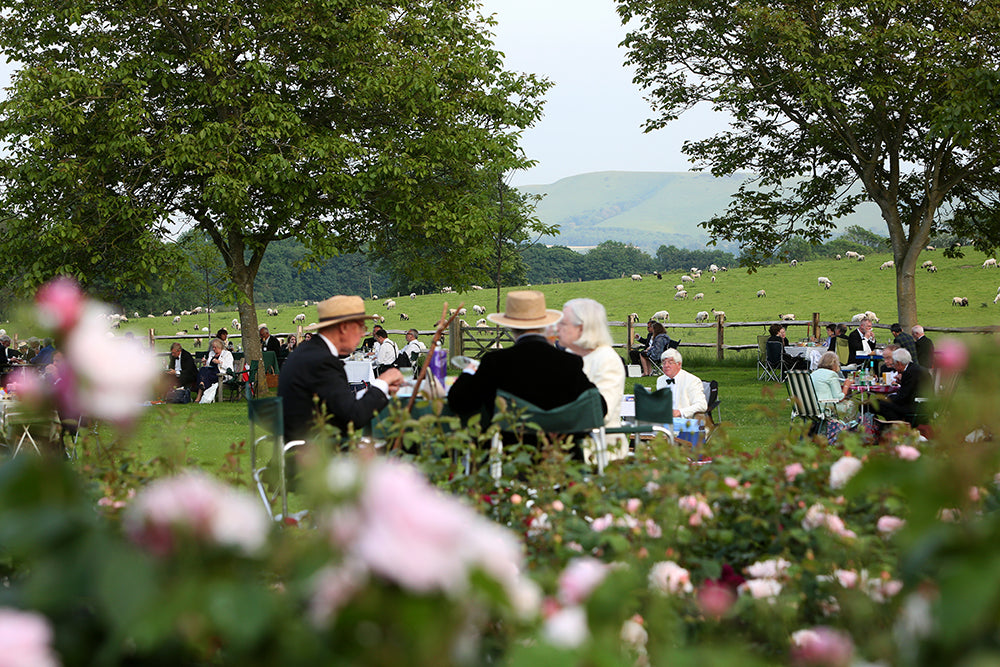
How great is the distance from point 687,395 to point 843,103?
12.0 metres

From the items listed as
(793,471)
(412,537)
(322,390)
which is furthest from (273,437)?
(412,537)

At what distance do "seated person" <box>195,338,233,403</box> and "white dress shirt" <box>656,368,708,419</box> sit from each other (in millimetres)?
11292

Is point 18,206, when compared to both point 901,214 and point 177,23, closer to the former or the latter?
point 177,23

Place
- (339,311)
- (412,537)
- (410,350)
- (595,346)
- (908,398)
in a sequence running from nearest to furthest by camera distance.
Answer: (412,537) < (339,311) < (595,346) < (908,398) < (410,350)

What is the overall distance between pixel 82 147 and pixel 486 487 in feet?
48.0

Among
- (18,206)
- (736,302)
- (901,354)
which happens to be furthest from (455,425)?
(736,302)

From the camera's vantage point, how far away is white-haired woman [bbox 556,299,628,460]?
18.4 feet

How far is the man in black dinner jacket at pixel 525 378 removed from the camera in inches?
182

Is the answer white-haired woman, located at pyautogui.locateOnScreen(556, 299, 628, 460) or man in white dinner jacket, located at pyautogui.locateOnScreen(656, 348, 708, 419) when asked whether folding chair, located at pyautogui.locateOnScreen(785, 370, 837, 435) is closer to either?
man in white dinner jacket, located at pyautogui.locateOnScreen(656, 348, 708, 419)

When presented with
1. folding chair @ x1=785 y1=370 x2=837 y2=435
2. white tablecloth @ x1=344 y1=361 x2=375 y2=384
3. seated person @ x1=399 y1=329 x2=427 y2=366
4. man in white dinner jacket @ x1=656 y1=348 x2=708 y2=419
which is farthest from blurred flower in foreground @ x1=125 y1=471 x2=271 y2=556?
seated person @ x1=399 y1=329 x2=427 y2=366

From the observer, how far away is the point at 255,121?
1597 cm

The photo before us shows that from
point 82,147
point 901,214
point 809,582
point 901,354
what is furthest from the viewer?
point 901,214

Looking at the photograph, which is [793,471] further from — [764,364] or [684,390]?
[764,364]

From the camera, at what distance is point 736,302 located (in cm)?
4056
